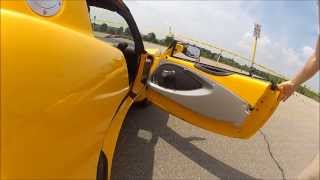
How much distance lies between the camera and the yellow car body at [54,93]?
156cm

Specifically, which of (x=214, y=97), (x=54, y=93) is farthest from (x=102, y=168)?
(x=214, y=97)

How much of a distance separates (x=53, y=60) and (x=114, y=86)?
0.79 m

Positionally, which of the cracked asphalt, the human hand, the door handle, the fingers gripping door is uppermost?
the human hand

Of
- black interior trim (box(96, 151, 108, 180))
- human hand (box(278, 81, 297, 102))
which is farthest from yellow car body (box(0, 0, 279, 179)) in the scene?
human hand (box(278, 81, 297, 102))

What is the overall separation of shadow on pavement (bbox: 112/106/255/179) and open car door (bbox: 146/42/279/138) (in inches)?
20.7

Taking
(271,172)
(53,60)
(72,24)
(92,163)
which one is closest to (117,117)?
(92,163)

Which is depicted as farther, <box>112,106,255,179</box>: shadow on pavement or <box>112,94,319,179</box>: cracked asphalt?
<box>112,94,319,179</box>: cracked asphalt

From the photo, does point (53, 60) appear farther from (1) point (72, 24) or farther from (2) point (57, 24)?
(1) point (72, 24)

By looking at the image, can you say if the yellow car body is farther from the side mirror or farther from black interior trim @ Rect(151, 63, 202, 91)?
the side mirror

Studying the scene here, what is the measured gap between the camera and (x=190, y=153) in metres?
4.61

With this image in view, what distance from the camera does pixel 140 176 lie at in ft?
12.3

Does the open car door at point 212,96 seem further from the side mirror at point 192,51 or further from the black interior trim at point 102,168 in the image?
the black interior trim at point 102,168

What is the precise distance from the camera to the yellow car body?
1563 millimetres

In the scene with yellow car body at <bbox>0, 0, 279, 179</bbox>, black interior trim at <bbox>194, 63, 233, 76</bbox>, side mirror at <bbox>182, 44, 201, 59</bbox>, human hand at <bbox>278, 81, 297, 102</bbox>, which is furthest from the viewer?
side mirror at <bbox>182, 44, 201, 59</bbox>
